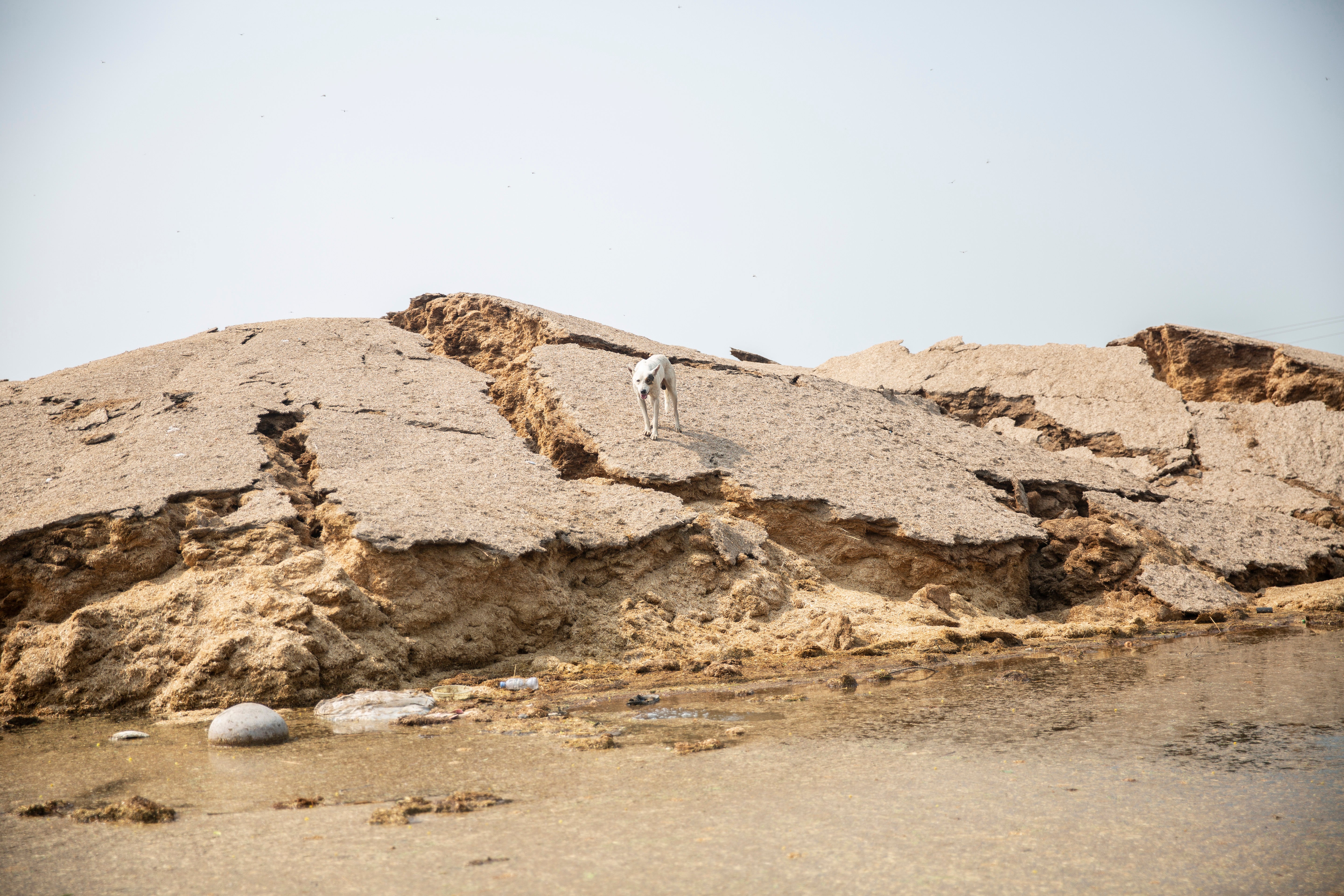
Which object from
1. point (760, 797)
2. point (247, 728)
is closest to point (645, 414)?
point (247, 728)

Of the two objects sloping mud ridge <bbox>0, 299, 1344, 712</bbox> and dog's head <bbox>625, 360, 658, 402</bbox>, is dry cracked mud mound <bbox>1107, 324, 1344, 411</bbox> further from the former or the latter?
dog's head <bbox>625, 360, 658, 402</bbox>

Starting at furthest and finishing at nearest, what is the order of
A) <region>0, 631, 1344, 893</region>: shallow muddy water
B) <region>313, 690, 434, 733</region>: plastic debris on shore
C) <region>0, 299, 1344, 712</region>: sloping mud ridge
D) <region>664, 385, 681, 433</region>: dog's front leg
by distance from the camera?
<region>664, 385, 681, 433</region>: dog's front leg
<region>0, 299, 1344, 712</region>: sloping mud ridge
<region>313, 690, 434, 733</region>: plastic debris on shore
<region>0, 631, 1344, 893</region>: shallow muddy water

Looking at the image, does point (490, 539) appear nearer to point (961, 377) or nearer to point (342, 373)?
point (342, 373)

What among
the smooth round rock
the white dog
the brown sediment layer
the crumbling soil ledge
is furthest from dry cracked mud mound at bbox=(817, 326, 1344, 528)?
the smooth round rock

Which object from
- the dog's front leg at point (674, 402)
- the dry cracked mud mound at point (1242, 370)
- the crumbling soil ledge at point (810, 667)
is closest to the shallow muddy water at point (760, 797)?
the crumbling soil ledge at point (810, 667)

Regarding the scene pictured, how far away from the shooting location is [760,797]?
3125mm

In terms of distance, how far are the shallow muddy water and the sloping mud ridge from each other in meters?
0.93

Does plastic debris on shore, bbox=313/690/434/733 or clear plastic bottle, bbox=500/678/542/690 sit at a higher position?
plastic debris on shore, bbox=313/690/434/733

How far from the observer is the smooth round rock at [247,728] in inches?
168

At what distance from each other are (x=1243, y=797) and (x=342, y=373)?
28.7ft

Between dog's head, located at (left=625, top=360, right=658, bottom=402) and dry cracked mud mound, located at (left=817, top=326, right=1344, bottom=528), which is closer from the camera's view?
dog's head, located at (left=625, top=360, right=658, bottom=402)

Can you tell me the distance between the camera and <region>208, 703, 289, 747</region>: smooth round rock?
14.0 ft

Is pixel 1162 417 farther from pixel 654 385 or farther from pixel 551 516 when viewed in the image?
pixel 551 516

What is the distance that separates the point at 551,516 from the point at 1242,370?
456 inches
